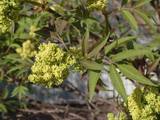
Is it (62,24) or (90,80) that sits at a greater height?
(62,24)

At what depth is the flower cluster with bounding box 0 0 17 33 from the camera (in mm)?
1446

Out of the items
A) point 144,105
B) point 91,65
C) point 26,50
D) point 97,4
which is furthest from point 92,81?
point 26,50

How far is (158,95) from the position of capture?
59.3 inches

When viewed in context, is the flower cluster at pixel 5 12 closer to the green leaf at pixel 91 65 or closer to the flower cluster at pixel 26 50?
the green leaf at pixel 91 65

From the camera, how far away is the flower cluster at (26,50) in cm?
257

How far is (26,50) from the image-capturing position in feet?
8.45

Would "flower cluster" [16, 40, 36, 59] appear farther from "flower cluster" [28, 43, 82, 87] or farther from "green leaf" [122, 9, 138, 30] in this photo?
"flower cluster" [28, 43, 82, 87]

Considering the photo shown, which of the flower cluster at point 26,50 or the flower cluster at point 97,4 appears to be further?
the flower cluster at point 26,50

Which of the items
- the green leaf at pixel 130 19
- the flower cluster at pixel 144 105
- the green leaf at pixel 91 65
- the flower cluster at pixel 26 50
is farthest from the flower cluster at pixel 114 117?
the flower cluster at pixel 26 50

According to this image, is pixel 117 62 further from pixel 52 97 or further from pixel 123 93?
pixel 52 97

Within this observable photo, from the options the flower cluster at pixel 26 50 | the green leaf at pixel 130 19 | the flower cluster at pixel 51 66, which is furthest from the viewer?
the flower cluster at pixel 26 50

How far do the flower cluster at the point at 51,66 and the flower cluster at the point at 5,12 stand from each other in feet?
0.60

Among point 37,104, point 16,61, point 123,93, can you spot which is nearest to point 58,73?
point 123,93

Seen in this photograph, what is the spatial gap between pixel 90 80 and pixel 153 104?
8.9 inches
